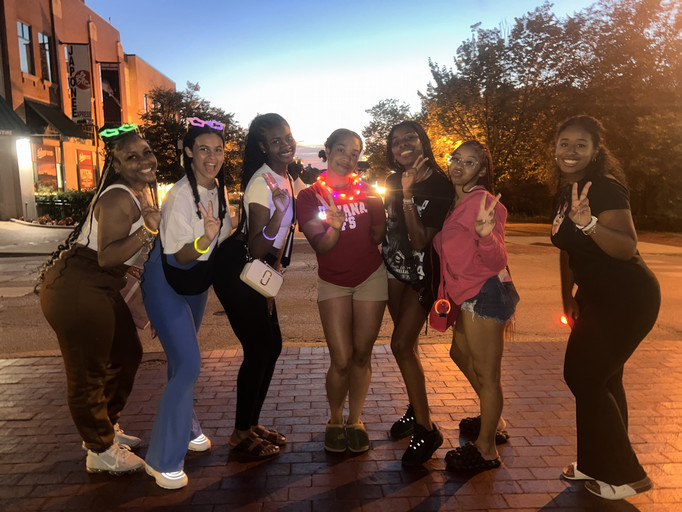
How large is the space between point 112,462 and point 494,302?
2624 mm

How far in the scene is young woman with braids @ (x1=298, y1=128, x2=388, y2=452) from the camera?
355cm

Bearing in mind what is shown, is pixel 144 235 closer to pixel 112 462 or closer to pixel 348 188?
pixel 348 188

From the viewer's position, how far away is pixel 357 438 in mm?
3730

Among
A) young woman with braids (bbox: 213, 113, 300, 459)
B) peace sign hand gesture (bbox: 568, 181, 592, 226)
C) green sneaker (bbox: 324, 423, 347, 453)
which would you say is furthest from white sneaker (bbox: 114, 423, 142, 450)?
peace sign hand gesture (bbox: 568, 181, 592, 226)

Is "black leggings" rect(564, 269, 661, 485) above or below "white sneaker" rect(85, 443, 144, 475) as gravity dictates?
above

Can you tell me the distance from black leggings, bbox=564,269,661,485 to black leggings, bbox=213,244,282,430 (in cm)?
191

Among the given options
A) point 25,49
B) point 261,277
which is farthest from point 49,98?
point 261,277

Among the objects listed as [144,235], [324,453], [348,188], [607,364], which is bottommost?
[324,453]

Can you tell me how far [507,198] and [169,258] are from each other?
139 ft

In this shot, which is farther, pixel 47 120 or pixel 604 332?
pixel 47 120

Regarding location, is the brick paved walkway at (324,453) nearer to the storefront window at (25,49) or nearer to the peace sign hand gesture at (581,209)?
the peace sign hand gesture at (581,209)

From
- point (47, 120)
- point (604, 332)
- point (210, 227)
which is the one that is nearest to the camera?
point (604, 332)

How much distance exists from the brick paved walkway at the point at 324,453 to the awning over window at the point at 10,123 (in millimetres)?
17892

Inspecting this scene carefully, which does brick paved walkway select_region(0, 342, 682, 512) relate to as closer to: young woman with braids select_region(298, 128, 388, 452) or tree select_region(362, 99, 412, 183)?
young woman with braids select_region(298, 128, 388, 452)
